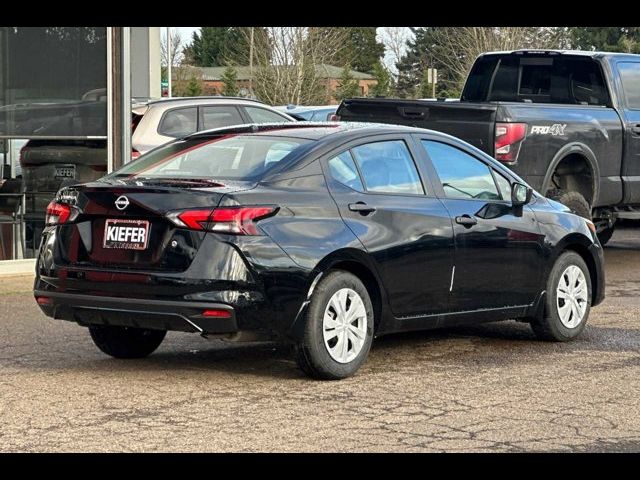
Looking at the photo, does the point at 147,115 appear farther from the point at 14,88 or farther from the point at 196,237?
the point at 196,237

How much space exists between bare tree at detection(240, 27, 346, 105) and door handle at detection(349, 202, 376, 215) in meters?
40.0

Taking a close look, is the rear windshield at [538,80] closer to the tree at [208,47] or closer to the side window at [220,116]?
the side window at [220,116]

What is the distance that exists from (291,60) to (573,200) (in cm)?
3678

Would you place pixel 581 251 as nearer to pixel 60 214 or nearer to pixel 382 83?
pixel 60 214

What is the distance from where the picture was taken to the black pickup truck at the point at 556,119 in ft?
43.5

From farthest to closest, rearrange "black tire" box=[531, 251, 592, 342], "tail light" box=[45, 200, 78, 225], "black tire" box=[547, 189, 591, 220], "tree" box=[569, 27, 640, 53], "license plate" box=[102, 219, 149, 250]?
"tree" box=[569, 27, 640, 53], "black tire" box=[547, 189, 591, 220], "black tire" box=[531, 251, 592, 342], "tail light" box=[45, 200, 78, 225], "license plate" box=[102, 219, 149, 250]

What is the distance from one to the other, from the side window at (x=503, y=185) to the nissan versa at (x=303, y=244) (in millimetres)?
16

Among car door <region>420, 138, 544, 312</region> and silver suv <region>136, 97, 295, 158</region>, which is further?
silver suv <region>136, 97, 295, 158</region>

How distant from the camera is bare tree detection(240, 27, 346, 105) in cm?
4894

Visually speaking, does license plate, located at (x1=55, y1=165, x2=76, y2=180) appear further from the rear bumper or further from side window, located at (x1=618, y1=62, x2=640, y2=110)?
side window, located at (x1=618, y1=62, x2=640, y2=110)

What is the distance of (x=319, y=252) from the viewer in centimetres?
791

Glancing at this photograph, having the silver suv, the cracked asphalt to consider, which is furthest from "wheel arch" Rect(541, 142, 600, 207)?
the cracked asphalt
